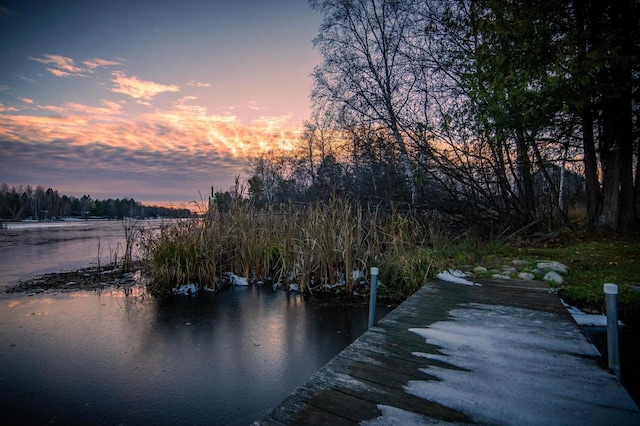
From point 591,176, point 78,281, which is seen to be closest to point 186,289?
point 78,281

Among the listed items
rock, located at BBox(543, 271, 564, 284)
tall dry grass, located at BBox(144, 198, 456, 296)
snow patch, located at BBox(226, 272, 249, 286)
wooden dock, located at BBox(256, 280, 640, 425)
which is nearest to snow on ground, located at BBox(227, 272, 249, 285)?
snow patch, located at BBox(226, 272, 249, 286)

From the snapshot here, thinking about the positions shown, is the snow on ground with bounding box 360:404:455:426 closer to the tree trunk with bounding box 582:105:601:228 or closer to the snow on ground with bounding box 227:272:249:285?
the snow on ground with bounding box 227:272:249:285

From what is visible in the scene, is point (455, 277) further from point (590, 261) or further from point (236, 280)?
point (236, 280)

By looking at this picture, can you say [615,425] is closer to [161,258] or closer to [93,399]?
[93,399]

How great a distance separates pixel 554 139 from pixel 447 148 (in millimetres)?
2245

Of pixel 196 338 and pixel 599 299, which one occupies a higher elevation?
pixel 599 299

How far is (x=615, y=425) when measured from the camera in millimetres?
1229

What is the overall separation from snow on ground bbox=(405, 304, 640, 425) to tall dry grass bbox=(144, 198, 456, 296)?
8.84 ft

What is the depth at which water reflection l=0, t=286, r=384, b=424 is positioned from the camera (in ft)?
7.92

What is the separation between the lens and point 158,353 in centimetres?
333

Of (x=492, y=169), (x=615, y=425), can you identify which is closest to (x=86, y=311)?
(x=615, y=425)

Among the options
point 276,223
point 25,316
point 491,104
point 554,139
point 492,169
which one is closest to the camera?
point 25,316

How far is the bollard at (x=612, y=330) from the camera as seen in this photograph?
196 cm

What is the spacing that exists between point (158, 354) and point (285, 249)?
297cm
